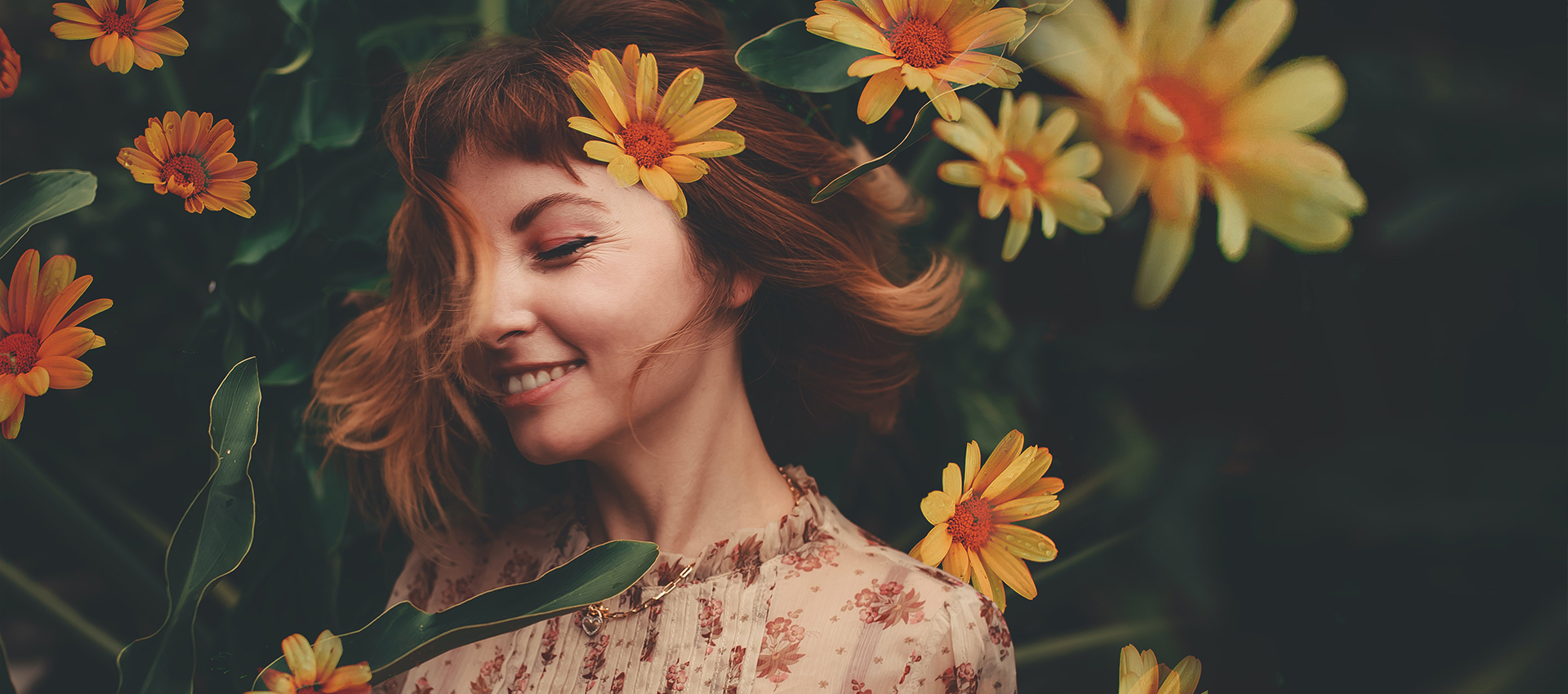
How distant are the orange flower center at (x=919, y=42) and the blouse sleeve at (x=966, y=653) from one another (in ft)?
1.37

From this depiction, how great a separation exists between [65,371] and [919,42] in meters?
0.68

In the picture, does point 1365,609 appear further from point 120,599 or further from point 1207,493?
point 120,599

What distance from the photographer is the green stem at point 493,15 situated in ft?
2.80

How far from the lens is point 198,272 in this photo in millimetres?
942

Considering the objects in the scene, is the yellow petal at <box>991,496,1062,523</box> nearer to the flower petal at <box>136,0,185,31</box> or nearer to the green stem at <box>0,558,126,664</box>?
the flower petal at <box>136,0,185,31</box>

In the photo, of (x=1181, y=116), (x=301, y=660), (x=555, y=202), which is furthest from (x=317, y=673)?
(x=1181, y=116)

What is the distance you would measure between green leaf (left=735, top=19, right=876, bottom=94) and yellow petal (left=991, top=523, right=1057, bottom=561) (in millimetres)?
385

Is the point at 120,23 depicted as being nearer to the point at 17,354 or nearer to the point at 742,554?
the point at 17,354

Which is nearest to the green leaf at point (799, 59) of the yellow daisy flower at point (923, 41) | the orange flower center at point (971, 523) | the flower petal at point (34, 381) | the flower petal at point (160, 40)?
the yellow daisy flower at point (923, 41)

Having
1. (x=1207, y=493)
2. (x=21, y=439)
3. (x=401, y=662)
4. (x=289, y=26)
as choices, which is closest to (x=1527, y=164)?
(x=1207, y=493)

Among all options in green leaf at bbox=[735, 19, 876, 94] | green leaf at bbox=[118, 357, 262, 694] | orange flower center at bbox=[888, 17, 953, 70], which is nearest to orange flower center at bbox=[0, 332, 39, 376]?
green leaf at bbox=[118, 357, 262, 694]

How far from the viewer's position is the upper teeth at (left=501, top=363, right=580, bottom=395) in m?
0.70

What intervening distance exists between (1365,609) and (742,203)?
57cm

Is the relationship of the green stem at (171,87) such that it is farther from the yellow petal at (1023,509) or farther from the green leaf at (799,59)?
the yellow petal at (1023,509)
